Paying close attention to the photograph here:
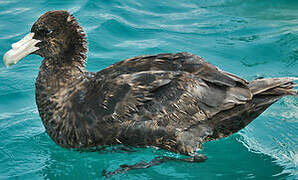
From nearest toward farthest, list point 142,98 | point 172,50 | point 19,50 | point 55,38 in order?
1. point 142,98
2. point 19,50
3. point 55,38
4. point 172,50

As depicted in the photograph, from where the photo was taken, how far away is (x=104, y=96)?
14.5 feet

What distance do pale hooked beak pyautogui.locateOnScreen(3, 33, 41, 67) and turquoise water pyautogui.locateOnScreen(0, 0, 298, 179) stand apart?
3.59ft

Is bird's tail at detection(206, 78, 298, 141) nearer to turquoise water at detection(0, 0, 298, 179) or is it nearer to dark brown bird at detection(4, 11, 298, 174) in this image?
dark brown bird at detection(4, 11, 298, 174)

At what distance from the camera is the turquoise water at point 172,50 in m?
4.68

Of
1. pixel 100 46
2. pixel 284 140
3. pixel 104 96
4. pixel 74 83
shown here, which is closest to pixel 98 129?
pixel 104 96

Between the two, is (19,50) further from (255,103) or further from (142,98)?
(255,103)

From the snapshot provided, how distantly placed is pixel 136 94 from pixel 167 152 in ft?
2.39

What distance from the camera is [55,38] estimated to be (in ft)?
15.6

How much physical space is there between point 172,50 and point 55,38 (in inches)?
124

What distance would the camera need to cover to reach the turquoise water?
468 centimetres

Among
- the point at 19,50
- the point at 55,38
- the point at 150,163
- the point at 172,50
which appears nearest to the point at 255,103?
the point at 150,163

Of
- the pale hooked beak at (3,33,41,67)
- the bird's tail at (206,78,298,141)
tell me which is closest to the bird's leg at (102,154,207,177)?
the bird's tail at (206,78,298,141)

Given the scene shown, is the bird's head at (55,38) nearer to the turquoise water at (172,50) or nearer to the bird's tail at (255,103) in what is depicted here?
the turquoise water at (172,50)

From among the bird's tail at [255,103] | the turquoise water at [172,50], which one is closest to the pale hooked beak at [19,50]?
the turquoise water at [172,50]
